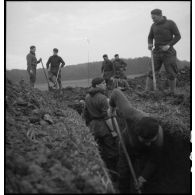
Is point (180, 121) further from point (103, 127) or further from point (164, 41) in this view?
point (164, 41)

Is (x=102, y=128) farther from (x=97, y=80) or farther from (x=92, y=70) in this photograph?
(x=92, y=70)

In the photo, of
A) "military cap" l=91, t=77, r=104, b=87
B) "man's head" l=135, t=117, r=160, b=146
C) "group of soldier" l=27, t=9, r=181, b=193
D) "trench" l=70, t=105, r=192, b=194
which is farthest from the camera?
"military cap" l=91, t=77, r=104, b=87

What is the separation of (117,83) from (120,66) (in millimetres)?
1622

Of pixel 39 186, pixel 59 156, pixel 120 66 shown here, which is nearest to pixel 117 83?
pixel 120 66

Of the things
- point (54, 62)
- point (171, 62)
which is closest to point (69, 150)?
point (171, 62)

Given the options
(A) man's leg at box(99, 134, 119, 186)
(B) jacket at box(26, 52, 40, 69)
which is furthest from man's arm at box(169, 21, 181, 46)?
(B) jacket at box(26, 52, 40, 69)

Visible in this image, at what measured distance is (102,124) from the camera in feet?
20.4

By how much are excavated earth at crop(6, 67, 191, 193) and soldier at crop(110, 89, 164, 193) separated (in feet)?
1.66

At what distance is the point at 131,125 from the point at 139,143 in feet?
1.06

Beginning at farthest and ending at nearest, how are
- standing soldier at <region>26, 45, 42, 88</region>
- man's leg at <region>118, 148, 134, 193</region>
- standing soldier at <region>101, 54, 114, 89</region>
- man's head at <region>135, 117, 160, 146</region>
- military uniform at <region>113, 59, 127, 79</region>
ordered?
military uniform at <region>113, 59, 127, 79</region> → standing soldier at <region>101, 54, 114, 89</region> → standing soldier at <region>26, 45, 42, 88</region> → man's leg at <region>118, 148, 134, 193</region> → man's head at <region>135, 117, 160, 146</region>

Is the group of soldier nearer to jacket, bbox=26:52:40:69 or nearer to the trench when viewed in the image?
the trench

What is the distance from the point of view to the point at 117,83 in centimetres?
1247

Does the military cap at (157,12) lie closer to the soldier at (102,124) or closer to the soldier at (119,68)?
the soldier at (102,124)

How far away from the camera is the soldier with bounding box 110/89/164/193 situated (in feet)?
13.9
